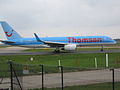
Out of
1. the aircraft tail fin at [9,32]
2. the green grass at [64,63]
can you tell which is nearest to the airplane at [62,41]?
the aircraft tail fin at [9,32]

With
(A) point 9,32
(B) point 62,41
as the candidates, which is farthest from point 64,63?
(A) point 9,32

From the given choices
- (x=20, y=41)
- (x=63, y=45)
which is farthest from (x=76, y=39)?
(x=20, y=41)

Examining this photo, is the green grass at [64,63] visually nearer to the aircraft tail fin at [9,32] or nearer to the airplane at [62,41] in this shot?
the airplane at [62,41]

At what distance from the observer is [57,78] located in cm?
1534

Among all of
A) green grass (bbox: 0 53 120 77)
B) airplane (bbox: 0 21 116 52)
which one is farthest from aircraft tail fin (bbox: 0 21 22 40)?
green grass (bbox: 0 53 120 77)

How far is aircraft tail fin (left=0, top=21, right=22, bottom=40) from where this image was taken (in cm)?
5562

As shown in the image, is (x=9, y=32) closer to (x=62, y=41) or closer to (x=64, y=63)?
(x=62, y=41)

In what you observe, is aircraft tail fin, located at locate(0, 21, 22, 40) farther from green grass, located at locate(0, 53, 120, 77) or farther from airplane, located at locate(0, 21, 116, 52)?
green grass, located at locate(0, 53, 120, 77)

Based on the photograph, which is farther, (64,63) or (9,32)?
(9,32)

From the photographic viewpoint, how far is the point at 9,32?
56.2 metres

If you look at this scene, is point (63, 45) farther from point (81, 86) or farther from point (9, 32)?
point (81, 86)

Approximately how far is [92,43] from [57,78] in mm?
36447

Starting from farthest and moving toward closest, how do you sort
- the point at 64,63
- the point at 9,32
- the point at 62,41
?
the point at 9,32 → the point at 62,41 → the point at 64,63

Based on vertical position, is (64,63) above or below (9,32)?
below
